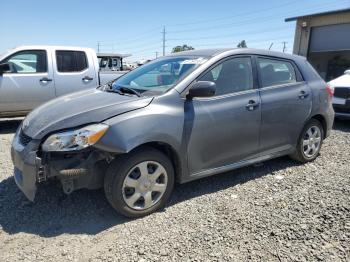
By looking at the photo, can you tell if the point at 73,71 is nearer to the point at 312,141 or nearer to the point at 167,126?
the point at 167,126

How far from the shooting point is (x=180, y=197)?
3613mm

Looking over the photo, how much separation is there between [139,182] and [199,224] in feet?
2.33

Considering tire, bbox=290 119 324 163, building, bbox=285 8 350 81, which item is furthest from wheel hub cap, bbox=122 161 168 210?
building, bbox=285 8 350 81

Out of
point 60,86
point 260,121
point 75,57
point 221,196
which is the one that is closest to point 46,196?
point 221,196

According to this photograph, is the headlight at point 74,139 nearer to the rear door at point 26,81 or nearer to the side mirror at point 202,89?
the side mirror at point 202,89

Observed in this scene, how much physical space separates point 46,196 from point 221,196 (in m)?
1.97

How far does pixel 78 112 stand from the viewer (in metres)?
2.99

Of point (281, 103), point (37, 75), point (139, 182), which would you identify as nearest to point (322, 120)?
point (281, 103)

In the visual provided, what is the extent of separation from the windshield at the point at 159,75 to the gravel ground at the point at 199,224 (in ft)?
4.13

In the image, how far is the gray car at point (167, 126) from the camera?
2838mm

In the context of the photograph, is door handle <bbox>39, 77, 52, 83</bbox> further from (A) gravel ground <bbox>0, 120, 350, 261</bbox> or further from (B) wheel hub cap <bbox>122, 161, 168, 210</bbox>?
(B) wheel hub cap <bbox>122, 161, 168, 210</bbox>

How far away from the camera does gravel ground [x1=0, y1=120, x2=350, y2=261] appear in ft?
8.65

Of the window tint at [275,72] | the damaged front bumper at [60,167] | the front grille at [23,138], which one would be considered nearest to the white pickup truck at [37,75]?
the front grille at [23,138]

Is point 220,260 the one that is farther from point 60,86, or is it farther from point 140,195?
point 60,86
